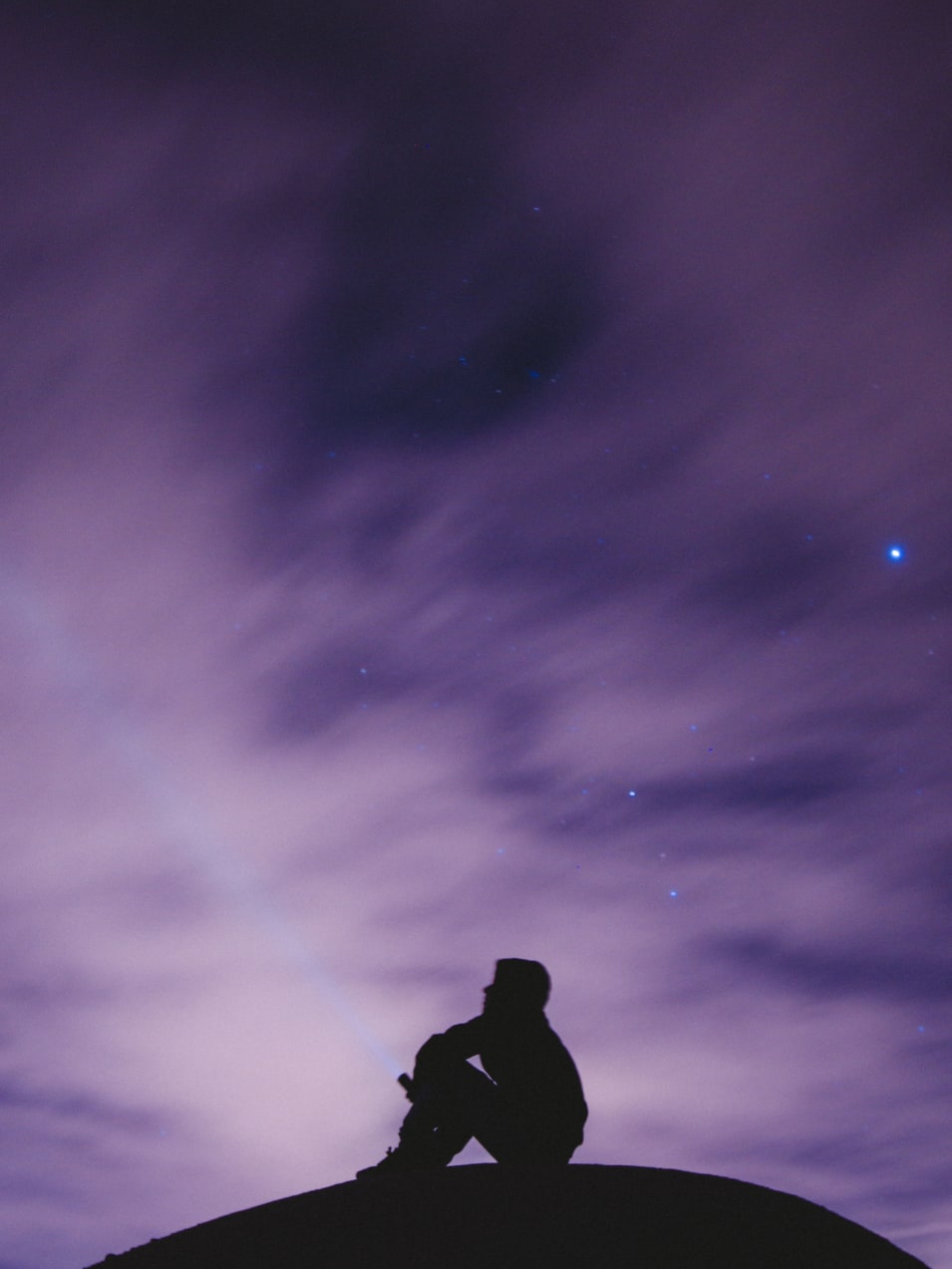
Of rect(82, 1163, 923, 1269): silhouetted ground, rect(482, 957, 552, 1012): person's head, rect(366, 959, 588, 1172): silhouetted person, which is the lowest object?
rect(82, 1163, 923, 1269): silhouetted ground

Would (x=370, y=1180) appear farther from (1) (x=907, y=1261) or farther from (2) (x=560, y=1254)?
(1) (x=907, y=1261)

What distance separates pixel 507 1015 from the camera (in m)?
5.17

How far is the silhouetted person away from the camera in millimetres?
4883

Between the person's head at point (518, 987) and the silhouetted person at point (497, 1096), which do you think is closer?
the silhouetted person at point (497, 1096)

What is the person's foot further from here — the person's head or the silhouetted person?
the person's head

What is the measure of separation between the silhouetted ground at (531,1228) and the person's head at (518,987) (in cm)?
79

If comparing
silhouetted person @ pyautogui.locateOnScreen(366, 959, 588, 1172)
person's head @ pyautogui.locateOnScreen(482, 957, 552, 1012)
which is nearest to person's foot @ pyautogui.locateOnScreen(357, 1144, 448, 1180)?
silhouetted person @ pyautogui.locateOnScreen(366, 959, 588, 1172)

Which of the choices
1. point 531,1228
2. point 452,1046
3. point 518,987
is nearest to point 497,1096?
point 452,1046

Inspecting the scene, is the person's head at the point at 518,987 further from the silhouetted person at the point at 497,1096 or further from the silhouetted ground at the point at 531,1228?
the silhouetted ground at the point at 531,1228

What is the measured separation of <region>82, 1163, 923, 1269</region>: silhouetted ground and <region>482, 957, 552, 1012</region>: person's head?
0.79 meters

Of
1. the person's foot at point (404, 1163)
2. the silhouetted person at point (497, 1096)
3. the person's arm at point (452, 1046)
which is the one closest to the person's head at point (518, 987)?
the silhouetted person at point (497, 1096)

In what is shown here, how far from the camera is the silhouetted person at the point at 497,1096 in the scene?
4.88 m

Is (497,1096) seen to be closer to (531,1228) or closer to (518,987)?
(518,987)

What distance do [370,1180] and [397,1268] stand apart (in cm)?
84
